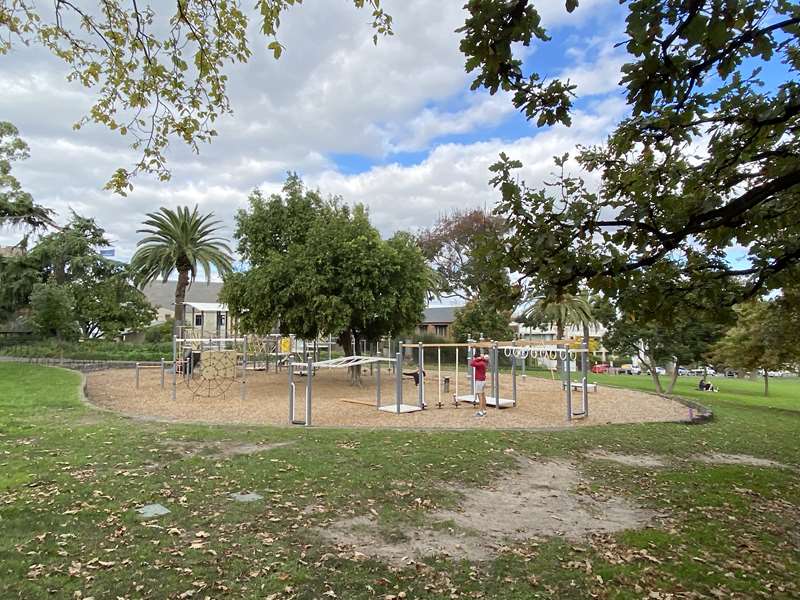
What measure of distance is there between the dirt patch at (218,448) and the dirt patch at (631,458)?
5.01 metres

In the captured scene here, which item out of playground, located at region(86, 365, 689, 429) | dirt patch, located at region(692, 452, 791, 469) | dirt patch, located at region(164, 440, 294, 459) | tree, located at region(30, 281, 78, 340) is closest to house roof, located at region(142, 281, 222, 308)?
tree, located at region(30, 281, 78, 340)

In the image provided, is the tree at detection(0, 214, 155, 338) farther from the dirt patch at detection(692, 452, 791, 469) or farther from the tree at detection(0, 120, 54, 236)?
the dirt patch at detection(692, 452, 791, 469)

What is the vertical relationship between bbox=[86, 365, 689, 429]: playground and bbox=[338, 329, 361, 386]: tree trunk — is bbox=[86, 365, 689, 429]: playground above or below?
A: below

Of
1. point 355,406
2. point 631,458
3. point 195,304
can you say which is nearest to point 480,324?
point 355,406

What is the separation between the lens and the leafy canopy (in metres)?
19.1

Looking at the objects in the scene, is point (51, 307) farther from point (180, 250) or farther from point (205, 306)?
point (205, 306)

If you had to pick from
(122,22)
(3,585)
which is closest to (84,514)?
(3,585)

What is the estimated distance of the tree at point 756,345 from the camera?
1875 centimetres

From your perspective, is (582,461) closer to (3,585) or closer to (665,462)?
(665,462)

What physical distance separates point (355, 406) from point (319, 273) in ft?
17.4

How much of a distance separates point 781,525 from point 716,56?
4653 millimetres

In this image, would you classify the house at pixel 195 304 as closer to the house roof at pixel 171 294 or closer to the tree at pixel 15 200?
the house roof at pixel 171 294

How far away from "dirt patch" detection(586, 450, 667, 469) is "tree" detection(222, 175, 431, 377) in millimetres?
10806

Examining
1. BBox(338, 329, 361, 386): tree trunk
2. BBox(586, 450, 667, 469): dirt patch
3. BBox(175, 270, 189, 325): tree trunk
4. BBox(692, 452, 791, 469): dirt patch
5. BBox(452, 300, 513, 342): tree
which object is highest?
BBox(175, 270, 189, 325): tree trunk
